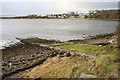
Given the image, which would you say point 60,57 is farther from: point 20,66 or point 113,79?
point 113,79

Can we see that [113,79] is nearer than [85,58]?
Yes

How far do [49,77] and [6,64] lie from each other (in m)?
9.36

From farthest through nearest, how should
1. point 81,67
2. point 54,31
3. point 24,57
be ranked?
point 54,31
point 24,57
point 81,67

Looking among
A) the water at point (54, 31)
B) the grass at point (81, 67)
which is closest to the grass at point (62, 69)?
the grass at point (81, 67)

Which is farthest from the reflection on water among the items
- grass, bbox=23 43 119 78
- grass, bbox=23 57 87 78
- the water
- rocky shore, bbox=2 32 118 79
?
grass, bbox=23 57 87 78

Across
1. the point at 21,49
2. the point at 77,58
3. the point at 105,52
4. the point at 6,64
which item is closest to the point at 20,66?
the point at 6,64

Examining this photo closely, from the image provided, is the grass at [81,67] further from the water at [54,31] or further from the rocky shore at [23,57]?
the water at [54,31]

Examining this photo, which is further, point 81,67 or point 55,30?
point 55,30

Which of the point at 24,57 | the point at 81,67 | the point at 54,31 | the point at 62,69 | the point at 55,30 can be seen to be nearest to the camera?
the point at 81,67

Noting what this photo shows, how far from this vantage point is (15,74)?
24.9m

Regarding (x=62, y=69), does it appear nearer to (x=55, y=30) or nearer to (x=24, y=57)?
(x=24, y=57)

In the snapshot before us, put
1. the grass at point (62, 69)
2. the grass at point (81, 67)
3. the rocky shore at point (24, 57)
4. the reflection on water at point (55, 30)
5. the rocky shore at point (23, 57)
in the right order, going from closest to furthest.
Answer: the grass at point (81, 67) → the grass at point (62, 69) → the rocky shore at point (23, 57) → the rocky shore at point (24, 57) → the reflection on water at point (55, 30)

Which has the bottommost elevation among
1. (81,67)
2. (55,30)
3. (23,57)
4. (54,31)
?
(23,57)

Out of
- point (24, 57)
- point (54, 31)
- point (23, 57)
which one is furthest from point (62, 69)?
point (54, 31)
